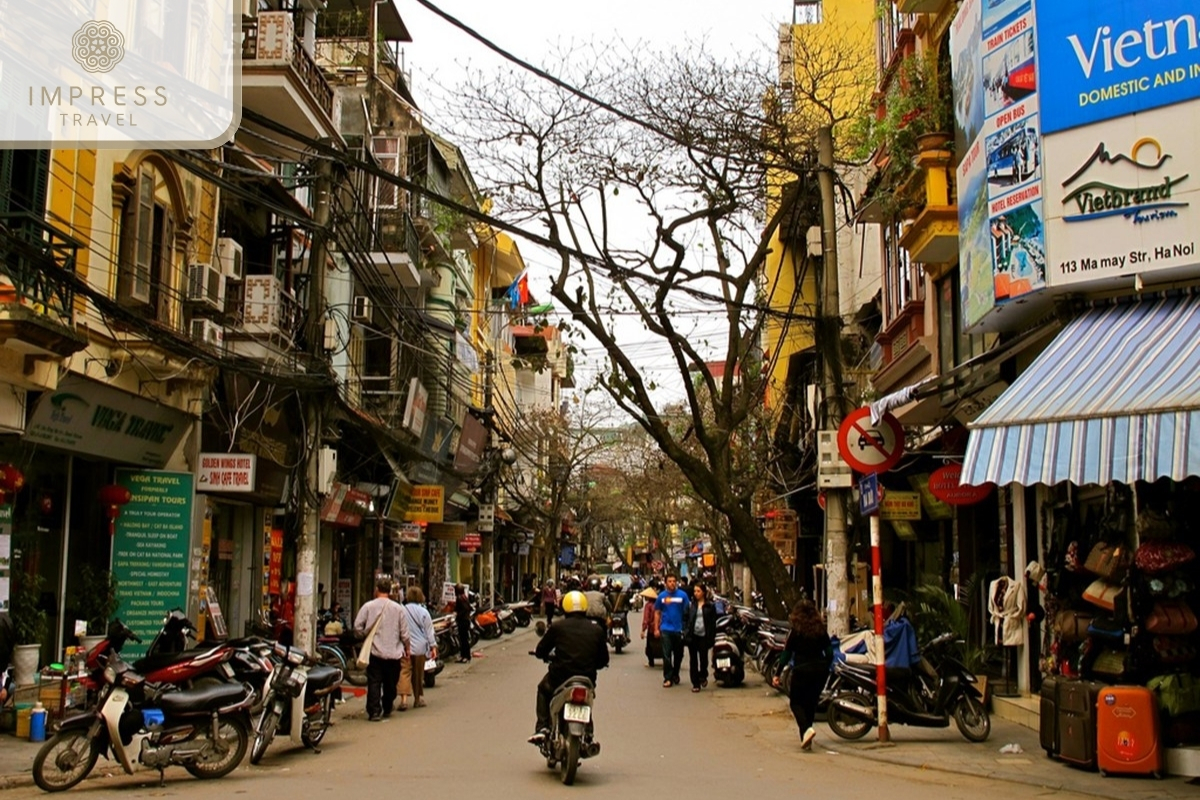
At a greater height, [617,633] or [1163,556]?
[1163,556]

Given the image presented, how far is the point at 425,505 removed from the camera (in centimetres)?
2973

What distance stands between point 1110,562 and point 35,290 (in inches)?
422

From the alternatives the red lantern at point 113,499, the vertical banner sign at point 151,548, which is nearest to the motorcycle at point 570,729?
the vertical banner sign at point 151,548

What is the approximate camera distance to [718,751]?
42.0ft

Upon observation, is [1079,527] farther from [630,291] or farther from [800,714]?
[630,291]

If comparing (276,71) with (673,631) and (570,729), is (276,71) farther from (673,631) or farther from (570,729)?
(570,729)

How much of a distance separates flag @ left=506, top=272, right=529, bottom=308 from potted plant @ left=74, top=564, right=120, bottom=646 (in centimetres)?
3183

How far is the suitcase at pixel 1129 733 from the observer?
34.2 ft

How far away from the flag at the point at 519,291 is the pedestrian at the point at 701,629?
90.1ft

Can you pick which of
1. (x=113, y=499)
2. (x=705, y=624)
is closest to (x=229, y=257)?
(x=113, y=499)

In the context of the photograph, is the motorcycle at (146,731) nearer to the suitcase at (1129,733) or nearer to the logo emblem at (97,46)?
the logo emblem at (97,46)

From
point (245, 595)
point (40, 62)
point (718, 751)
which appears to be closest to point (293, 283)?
point (245, 595)

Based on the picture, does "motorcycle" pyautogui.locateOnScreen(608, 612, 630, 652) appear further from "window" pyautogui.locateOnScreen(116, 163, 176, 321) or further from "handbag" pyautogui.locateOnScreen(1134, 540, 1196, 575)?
"handbag" pyautogui.locateOnScreen(1134, 540, 1196, 575)

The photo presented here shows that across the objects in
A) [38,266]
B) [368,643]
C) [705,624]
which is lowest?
[705,624]
